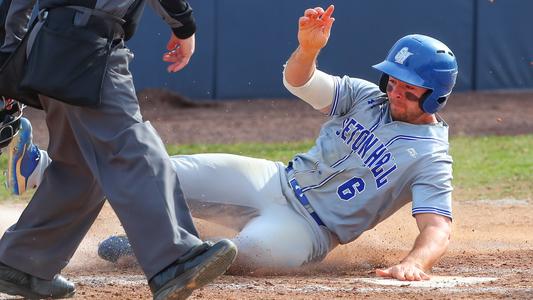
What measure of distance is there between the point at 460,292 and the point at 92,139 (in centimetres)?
170

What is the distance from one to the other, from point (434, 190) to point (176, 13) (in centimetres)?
141

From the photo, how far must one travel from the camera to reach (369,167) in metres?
4.95

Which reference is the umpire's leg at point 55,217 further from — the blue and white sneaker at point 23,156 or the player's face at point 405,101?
the player's face at point 405,101

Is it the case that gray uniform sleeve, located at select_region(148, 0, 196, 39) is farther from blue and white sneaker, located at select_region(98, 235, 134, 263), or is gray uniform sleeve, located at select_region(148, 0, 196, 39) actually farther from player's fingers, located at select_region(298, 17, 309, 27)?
blue and white sneaker, located at select_region(98, 235, 134, 263)

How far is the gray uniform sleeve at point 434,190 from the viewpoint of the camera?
4.73m

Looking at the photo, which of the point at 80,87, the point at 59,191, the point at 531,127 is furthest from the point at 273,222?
the point at 531,127

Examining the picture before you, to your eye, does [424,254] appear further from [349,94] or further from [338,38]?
[338,38]

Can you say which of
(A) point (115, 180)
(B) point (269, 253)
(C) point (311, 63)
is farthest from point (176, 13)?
(B) point (269, 253)

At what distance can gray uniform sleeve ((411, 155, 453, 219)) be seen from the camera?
473 cm

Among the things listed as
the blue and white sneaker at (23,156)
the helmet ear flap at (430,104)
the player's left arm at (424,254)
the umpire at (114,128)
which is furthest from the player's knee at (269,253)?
the blue and white sneaker at (23,156)

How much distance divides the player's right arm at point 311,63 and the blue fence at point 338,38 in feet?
30.5

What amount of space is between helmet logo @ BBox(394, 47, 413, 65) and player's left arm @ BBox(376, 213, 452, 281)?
0.75m

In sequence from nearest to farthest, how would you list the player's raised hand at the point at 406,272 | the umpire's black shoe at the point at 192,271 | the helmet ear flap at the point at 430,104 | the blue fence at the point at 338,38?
the umpire's black shoe at the point at 192,271, the player's raised hand at the point at 406,272, the helmet ear flap at the point at 430,104, the blue fence at the point at 338,38

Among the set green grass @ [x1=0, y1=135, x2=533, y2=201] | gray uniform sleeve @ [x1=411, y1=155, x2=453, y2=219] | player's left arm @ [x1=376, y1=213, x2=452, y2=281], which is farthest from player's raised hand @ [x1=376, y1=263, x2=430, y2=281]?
green grass @ [x1=0, y1=135, x2=533, y2=201]
